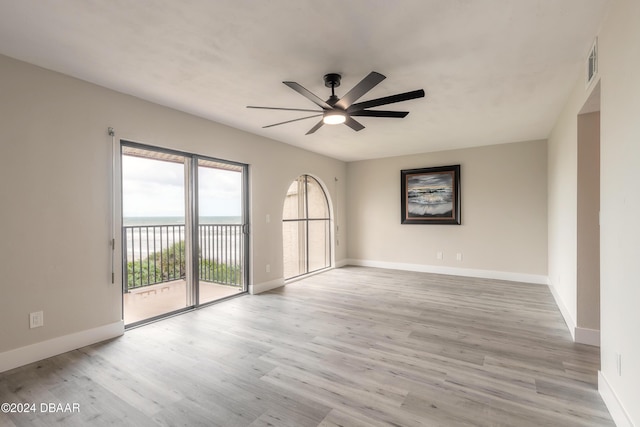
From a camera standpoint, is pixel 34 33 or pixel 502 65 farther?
pixel 502 65

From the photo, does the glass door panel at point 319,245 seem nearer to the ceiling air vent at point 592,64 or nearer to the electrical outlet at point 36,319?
the electrical outlet at point 36,319

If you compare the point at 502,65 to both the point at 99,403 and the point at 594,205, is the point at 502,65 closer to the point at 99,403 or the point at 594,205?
the point at 594,205

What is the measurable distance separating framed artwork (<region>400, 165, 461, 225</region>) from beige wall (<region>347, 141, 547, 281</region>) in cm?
14

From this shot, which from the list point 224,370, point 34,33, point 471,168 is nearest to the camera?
point 34,33

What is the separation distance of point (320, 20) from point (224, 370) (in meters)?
2.75

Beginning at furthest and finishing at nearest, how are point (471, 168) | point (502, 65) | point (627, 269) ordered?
point (471, 168)
point (502, 65)
point (627, 269)

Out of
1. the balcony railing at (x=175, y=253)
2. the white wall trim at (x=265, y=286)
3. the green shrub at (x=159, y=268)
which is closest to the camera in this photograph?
the balcony railing at (x=175, y=253)

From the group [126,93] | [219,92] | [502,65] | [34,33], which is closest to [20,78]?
[34,33]

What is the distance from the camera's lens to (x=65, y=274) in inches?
113

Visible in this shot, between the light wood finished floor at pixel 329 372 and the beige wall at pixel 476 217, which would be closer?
the light wood finished floor at pixel 329 372

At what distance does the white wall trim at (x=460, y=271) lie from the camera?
18.0 ft

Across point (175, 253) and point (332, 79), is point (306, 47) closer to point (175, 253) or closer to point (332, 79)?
point (332, 79)

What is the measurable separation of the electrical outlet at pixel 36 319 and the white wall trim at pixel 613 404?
4.29m

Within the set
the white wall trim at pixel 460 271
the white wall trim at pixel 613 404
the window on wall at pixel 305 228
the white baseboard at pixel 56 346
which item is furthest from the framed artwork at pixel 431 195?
the white baseboard at pixel 56 346
